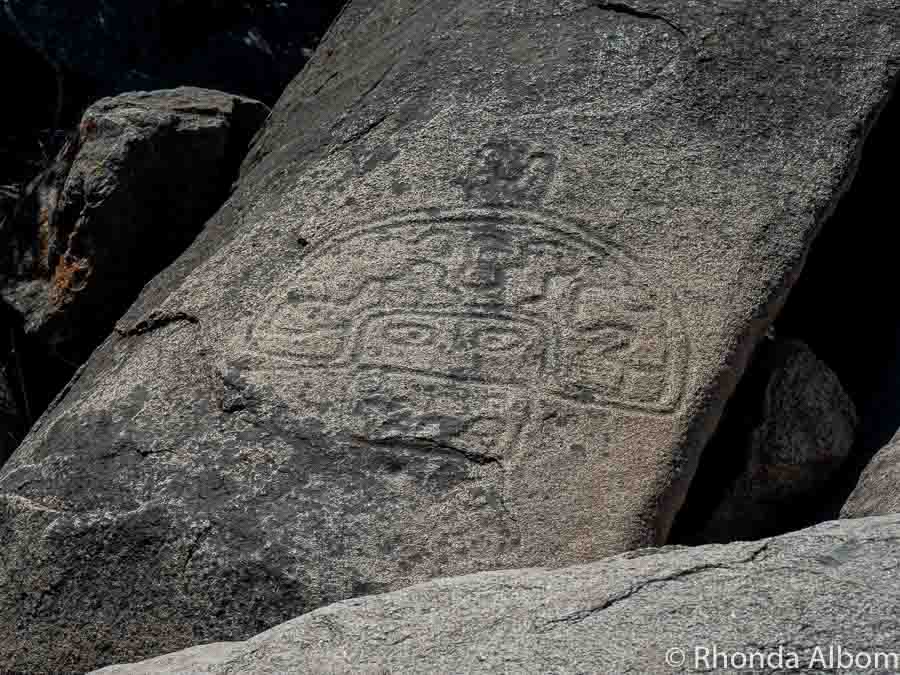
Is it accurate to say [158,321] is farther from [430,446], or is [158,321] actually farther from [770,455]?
[770,455]

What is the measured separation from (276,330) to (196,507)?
0.35m

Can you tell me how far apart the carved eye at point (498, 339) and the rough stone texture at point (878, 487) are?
0.65m

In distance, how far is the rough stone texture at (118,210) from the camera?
3.02 m

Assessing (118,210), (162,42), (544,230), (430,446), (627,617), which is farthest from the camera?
(162,42)

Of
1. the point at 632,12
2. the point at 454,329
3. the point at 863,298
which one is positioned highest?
the point at 632,12

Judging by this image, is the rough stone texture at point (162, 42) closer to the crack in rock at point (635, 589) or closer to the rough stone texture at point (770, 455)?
the rough stone texture at point (770, 455)

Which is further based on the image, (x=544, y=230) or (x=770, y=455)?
(x=770, y=455)

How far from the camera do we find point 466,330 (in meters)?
2.28

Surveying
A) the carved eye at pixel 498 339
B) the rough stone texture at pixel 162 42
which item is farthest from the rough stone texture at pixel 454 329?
the rough stone texture at pixel 162 42

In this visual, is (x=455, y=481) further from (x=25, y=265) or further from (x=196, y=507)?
(x=25, y=265)

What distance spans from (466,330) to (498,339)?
54mm

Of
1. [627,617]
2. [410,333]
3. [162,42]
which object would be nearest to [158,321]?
[410,333]

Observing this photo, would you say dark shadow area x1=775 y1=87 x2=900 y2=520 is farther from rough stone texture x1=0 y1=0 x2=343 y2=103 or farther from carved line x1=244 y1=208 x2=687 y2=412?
rough stone texture x1=0 y1=0 x2=343 y2=103

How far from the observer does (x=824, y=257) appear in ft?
10.2
